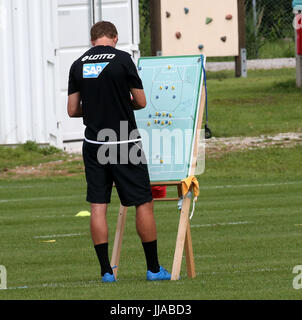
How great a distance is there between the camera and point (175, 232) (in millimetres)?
11234

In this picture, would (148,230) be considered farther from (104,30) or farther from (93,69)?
(104,30)

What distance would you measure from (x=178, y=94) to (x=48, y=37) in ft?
33.6

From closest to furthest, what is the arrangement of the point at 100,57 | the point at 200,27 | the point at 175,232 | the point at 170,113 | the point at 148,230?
the point at 100,57
the point at 148,230
the point at 170,113
the point at 175,232
the point at 200,27

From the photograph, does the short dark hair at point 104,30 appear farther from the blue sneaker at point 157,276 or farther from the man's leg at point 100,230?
the blue sneaker at point 157,276

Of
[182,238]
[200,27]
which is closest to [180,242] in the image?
[182,238]

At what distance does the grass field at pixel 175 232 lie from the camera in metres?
7.60

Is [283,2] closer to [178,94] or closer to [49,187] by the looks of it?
[49,187]

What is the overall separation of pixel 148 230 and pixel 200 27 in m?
22.0

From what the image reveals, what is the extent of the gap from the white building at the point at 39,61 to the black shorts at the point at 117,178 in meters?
10.7

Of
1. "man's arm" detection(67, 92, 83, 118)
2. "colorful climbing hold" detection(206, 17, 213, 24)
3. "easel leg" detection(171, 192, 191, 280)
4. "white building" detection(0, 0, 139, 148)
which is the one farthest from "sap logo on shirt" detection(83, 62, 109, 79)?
"colorful climbing hold" detection(206, 17, 213, 24)

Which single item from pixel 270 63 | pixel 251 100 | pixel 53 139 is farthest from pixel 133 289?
pixel 270 63

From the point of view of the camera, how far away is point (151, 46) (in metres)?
29.4

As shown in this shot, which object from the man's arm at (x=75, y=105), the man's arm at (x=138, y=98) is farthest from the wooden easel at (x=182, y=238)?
the man's arm at (x=75, y=105)
